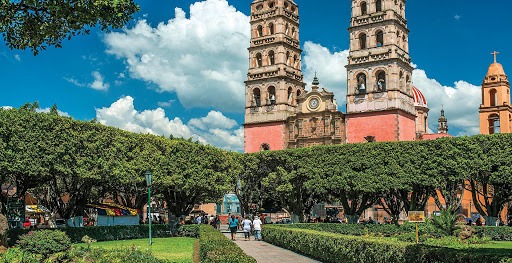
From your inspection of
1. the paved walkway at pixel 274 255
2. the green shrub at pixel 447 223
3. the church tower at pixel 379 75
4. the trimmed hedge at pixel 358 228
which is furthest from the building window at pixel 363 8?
the paved walkway at pixel 274 255

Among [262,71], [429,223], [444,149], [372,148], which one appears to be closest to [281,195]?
[372,148]

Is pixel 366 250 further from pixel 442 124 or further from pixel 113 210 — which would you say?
pixel 442 124

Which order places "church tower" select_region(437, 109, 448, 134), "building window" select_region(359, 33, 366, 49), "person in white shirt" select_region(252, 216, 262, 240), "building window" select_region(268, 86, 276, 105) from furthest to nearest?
"church tower" select_region(437, 109, 448, 134) < "building window" select_region(268, 86, 276, 105) < "building window" select_region(359, 33, 366, 49) < "person in white shirt" select_region(252, 216, 262, 240)

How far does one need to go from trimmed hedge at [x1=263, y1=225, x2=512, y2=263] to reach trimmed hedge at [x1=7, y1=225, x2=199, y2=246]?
9856mm

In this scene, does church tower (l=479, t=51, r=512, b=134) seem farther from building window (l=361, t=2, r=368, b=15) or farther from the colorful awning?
the colorful awning

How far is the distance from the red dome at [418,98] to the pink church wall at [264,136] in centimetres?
3112

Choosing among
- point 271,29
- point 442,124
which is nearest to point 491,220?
point 271,29

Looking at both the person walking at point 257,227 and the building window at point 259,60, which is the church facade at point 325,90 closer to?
the building window at point 259,60

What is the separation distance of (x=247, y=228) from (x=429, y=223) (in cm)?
1004

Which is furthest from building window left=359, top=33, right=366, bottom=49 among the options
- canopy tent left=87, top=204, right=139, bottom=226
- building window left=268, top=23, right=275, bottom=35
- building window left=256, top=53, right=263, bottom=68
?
canopy tent left=87, top=204, right=139, bottom=226

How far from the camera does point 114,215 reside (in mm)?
36531

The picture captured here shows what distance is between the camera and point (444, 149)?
122 ft

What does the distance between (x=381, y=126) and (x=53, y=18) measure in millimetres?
45370

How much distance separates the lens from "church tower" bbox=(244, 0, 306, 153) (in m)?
61.3
